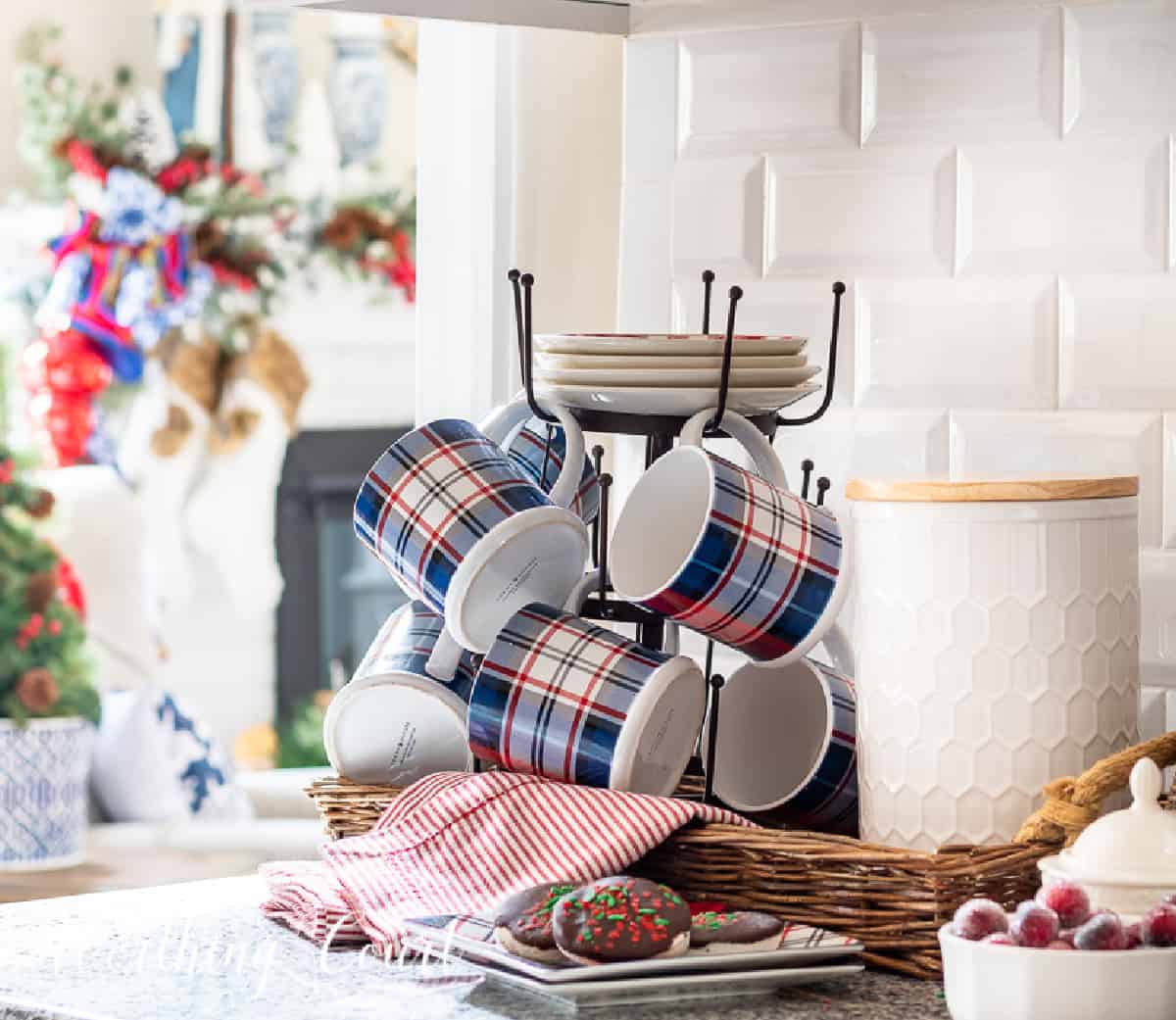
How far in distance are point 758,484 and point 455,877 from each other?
1.01 ft

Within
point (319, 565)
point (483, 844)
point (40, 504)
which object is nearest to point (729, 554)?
point (483, 844)

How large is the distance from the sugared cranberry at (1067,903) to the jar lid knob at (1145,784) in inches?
3.0

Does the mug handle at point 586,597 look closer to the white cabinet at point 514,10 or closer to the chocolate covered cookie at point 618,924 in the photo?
the chocolate covered cookie at point 618,924

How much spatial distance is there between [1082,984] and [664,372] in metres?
0.53

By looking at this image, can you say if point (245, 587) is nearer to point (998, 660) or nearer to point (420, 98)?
point (420, 98)

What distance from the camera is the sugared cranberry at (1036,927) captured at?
3.19 feet

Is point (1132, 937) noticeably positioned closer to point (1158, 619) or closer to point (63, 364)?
point (1158, 619)

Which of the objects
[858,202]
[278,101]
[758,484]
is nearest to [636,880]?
[758,484]

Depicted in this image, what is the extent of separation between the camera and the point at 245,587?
5152mm

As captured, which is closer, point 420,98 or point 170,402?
point 420,98

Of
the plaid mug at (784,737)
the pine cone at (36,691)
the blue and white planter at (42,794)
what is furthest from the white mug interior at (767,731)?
A: the pine cone at (36,691)


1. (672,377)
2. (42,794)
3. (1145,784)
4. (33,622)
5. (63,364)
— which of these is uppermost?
(63,364)

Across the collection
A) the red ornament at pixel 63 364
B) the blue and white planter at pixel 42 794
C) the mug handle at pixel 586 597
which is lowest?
the blue and white planter at pixel 42 794

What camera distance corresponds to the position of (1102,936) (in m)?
0.97
